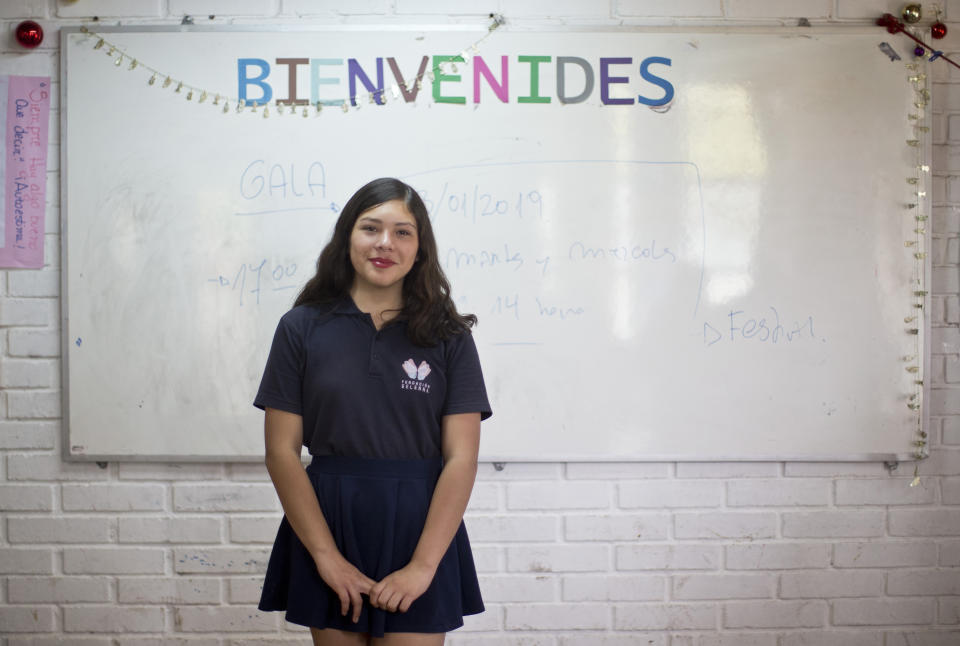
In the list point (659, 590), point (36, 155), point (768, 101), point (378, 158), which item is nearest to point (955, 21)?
point (768, 101)

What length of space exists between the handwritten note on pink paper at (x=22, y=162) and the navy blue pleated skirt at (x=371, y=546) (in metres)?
1.21

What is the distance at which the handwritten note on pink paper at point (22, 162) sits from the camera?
6.10ft

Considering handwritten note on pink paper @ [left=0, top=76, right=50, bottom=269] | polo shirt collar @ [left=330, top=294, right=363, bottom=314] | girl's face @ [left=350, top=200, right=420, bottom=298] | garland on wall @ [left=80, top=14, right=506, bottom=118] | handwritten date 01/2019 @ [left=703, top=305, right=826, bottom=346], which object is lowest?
handwritten date 01/2019 @ [left=703, top=305, right=826, bottom=346]

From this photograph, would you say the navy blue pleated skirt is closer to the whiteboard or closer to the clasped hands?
the clasped hands

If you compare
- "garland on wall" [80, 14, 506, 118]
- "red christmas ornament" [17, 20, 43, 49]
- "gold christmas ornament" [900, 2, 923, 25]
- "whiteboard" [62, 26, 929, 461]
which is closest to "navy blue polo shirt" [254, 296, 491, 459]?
"whiteboard" [62, 26, 929, 461]

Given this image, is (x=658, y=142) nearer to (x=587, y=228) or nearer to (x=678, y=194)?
(x=678, y=194)

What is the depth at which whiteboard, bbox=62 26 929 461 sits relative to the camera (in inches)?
73.1

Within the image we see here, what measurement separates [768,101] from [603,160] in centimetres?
46

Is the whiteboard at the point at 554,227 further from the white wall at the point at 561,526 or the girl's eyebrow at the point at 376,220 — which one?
the girl's eyebrow at the point at 376,220

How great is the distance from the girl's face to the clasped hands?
0.47m

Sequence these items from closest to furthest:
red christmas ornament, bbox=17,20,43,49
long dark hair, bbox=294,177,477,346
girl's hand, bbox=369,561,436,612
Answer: girl's hand, bbox=369,561,436,612
long dark hair, bbox=294,177,477,346
red christmas ornament, bbox=17,20,43,49

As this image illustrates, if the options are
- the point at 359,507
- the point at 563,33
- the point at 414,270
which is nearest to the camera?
the point at 359,507

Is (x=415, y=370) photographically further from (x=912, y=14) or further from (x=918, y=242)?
(x=912, y=14)

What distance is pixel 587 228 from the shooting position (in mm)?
1876
